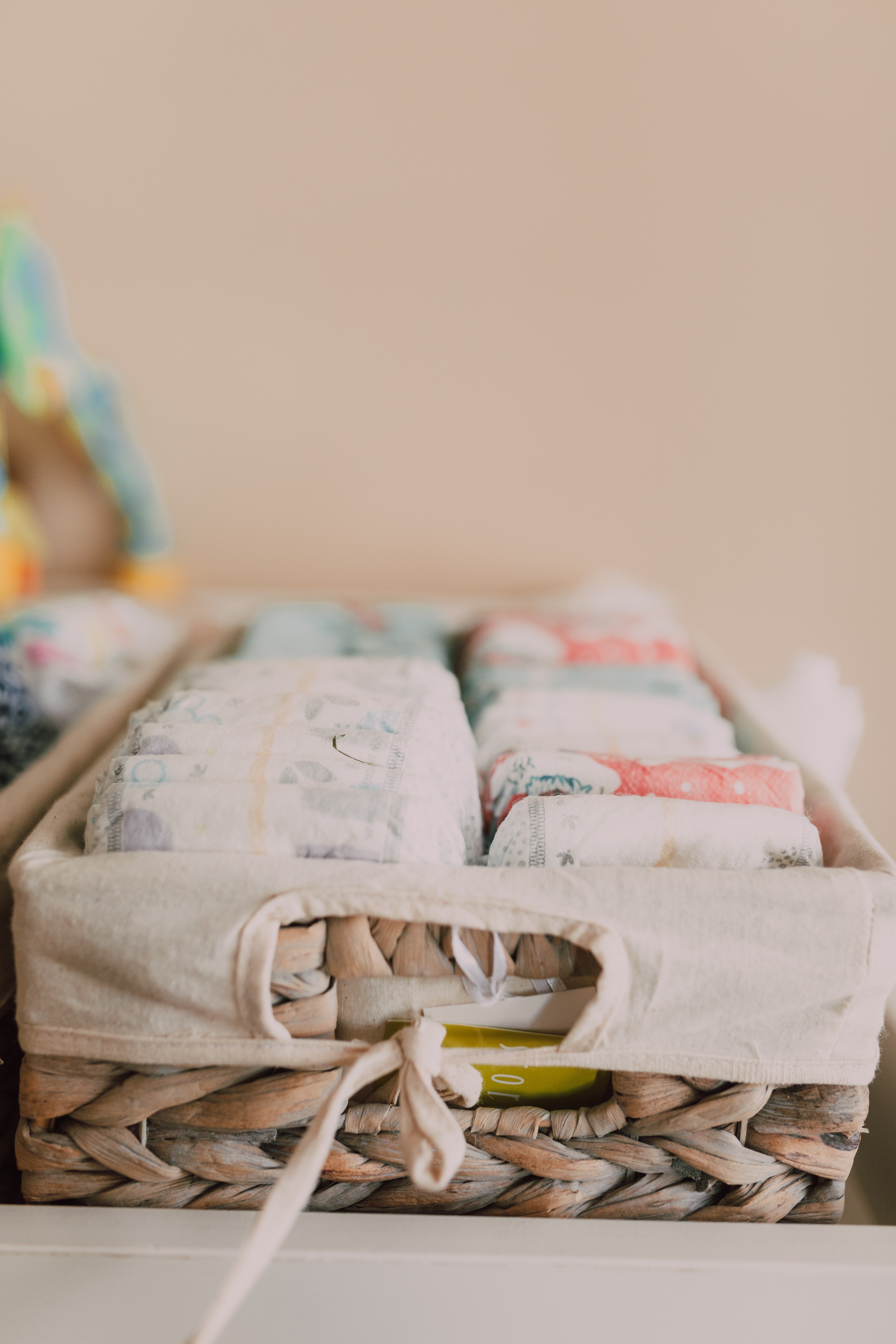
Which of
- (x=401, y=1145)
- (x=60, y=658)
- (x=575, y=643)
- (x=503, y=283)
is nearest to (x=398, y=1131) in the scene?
(x=401, y=1145)

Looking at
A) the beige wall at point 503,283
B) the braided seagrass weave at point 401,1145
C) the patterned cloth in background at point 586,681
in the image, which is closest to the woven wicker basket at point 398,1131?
the braided seagrass weave at point 401,1145

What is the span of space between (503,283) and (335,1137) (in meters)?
1.12

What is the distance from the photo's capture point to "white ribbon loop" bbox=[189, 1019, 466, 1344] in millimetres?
330

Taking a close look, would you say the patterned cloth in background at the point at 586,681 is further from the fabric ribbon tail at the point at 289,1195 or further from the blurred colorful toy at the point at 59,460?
the blurred colorful toy at the point at 59,460

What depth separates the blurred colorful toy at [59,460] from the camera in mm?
1103

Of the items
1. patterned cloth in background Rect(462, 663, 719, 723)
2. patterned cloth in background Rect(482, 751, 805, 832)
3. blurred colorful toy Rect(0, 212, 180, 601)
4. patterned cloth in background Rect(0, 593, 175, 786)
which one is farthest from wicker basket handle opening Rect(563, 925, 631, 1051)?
blurred colorful toy Rect(0, 212, 180, 601)

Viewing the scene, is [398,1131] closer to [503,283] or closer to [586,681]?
[586,681]

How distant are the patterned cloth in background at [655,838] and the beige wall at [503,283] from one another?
0.71m

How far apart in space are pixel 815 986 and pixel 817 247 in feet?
3.70

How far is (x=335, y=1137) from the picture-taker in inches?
16.5

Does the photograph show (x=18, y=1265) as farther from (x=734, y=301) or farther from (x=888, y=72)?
(x=888, y=72)

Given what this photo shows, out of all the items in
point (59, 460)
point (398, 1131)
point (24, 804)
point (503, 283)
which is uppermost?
point (503, 283)

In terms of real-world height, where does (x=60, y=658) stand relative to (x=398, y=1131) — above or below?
above

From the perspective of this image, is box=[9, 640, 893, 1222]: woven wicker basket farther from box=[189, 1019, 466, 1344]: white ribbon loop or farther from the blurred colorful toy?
the blurred colorful toy
